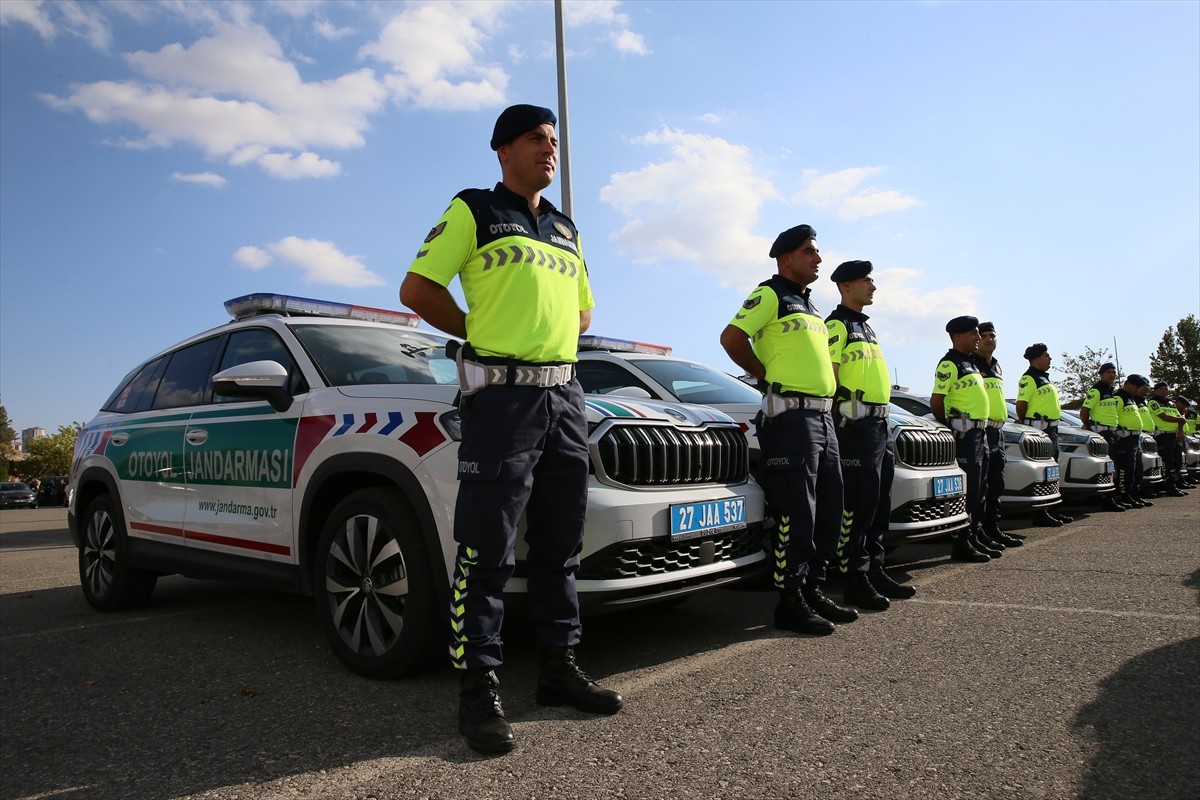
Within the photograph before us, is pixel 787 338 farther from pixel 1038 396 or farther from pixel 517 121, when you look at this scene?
pixel 1038 396

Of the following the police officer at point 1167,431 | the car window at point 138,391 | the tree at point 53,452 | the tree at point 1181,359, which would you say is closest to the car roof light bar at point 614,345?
the car window at point 138,391

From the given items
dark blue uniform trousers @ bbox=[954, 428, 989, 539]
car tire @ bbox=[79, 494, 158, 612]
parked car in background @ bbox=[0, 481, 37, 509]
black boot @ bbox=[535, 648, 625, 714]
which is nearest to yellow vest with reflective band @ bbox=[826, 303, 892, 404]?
dark blue uniform trousers @ bbox=[954, 428, 989, 539]

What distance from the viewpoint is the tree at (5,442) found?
84.8 metres

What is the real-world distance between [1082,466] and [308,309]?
9.36 metres

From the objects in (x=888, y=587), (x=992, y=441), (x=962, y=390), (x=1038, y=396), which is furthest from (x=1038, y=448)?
(x=888, y=587)

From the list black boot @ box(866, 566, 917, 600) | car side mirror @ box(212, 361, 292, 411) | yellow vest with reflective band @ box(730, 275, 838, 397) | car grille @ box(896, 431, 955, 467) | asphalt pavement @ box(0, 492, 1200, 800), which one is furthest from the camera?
car grille @ box(896, 431, 955, 467)

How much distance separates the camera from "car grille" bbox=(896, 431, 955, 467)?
5617 mm

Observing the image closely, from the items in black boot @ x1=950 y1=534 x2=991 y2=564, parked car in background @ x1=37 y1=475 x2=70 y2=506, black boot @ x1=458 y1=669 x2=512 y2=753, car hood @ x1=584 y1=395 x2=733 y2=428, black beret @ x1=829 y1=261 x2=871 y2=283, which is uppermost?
black beret @ x1=829 y1=261 x2=871 y2=283

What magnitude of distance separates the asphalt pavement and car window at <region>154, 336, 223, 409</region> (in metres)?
1.31

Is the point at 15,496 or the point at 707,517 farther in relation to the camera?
the point at 15,496

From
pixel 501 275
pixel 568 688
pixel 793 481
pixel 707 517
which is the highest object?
pixel 501 275

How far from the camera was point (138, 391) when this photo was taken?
18.2 ft

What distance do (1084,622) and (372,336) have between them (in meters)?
3.90

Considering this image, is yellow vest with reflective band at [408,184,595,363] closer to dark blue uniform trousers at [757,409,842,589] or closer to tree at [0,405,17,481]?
dark blue uniform trousers at [757,409,842,589]
